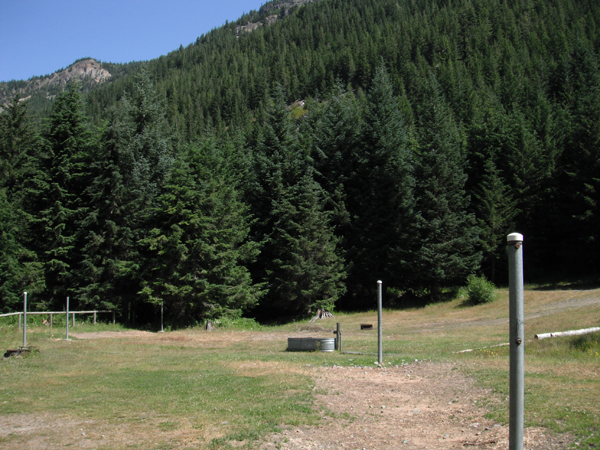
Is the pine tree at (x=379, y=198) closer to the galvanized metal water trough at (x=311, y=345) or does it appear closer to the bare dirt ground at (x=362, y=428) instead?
the galvanized metal water trough at (x=311, y=345)

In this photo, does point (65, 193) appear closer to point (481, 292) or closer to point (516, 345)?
point (481, 292)

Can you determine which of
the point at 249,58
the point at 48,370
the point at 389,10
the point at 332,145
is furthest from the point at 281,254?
the point at 389,10

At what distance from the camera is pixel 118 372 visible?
43.5 ft

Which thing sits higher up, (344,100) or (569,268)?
(344,100)

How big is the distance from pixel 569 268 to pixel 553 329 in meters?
26.3

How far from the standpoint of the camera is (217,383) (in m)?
11.2

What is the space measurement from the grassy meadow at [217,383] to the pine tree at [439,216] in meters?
12.5

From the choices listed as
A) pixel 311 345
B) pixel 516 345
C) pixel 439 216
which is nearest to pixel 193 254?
pixel 311 345

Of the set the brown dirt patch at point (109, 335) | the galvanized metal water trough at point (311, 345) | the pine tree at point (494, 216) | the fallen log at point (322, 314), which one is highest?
the pine tree at point (494, 216)

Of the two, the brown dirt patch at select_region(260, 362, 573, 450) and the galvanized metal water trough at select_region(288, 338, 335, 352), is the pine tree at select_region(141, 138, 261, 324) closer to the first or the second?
the galvanized metal water trough at select_region(288, 338, 335, 352)

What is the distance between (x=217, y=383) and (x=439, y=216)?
2843cm

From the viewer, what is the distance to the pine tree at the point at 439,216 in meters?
35.2

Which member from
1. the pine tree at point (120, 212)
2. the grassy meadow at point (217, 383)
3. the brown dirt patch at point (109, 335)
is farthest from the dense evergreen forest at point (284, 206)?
the grassy meadow at point (217, 383)

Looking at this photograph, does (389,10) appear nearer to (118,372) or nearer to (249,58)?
(249,58)
